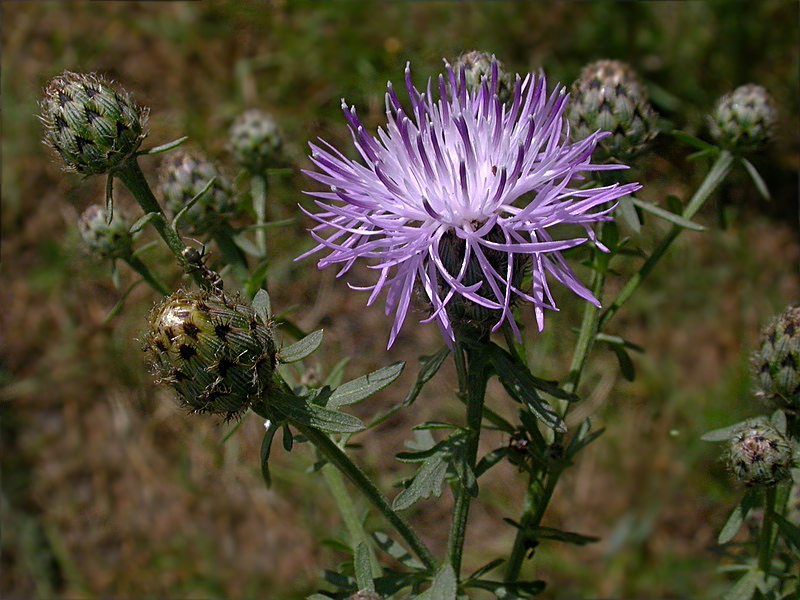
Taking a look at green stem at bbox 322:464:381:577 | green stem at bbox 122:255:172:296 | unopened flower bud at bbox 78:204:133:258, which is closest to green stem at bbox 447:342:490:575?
green stem at bbox 322:464:381:577

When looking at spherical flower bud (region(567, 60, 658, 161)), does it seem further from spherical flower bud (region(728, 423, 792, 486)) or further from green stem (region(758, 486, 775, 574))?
green stem (region(758, 486, 775, 574))

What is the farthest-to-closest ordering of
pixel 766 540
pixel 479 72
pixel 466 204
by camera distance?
pixel 479 72 → pixel 766 540 → pixel 466 204

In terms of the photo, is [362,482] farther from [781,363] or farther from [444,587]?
[781,363]

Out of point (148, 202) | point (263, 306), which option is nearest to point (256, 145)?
point (148, 202)

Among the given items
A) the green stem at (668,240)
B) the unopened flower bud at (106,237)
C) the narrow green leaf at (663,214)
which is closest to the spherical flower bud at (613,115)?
the narrow green leaf at (663,214)

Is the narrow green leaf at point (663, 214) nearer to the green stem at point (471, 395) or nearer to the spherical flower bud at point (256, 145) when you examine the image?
the green stem at point (471, 395)
